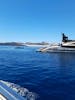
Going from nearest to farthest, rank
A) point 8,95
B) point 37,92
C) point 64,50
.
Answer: point 8,95, point 37,92, point 64,50

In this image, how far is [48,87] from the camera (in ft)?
57.7

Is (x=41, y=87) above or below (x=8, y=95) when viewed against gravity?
below

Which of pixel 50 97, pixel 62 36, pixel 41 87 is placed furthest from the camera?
pixel 62 36

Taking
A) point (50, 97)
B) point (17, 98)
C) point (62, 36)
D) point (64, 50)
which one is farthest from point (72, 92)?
point (62, 36)

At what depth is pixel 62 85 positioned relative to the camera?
18.5 m

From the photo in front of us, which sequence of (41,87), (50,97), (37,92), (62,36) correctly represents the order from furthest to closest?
1. (62,36)
2. (41,87)
3. (37,92)
4. (50,97)

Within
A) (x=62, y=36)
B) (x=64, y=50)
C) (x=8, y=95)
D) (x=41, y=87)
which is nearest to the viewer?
(x=8, y=95)

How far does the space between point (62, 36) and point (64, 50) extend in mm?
17282

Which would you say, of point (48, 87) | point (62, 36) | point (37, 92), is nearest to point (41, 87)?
point (48, 87)

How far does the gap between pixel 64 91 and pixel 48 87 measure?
5.90 ft

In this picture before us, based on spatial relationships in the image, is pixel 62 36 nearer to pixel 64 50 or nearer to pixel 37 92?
pixel 64 50

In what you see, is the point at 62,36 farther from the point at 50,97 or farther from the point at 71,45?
the point at 50,97

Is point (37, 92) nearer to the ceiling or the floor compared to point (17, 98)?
nearer to the floor

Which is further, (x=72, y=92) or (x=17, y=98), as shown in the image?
(x=72, y=92)
